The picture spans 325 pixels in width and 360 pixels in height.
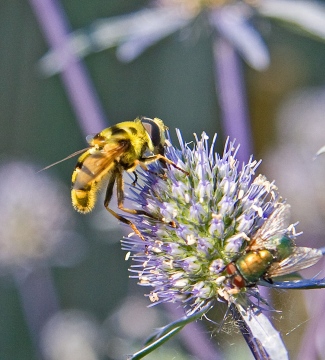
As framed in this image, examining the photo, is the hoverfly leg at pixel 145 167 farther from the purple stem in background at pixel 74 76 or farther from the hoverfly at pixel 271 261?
the purple stem in background at pixel 74 76

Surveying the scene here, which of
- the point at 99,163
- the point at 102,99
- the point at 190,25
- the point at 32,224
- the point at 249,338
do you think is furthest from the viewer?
the point at 102,99

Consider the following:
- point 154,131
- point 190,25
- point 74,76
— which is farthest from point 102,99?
point 154,131

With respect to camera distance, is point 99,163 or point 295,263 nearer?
point 295,263

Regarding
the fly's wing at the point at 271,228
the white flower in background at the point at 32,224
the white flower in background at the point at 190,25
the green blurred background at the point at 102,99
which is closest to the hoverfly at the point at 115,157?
the fly's wing at the point at 271,228

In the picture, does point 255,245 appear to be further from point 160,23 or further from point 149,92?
point 149,92

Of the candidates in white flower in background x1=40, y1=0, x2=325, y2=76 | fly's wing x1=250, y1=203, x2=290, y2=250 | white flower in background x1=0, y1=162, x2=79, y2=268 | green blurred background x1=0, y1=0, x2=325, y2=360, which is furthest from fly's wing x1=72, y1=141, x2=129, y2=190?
green blurred background x1=0, y1=0, x2=325, y2=360

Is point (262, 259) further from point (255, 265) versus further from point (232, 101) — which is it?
point (232, 101)
